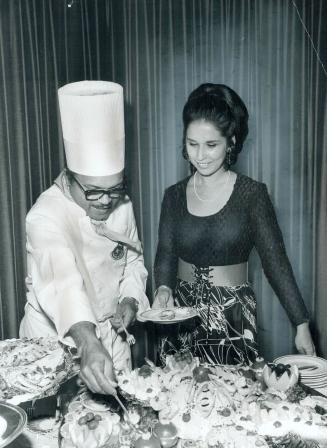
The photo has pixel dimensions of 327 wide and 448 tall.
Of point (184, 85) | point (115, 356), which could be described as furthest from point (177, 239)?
point (184, 85)

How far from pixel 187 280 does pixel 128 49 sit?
1.26 metres

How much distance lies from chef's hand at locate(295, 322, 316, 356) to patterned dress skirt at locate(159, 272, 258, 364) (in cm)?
20

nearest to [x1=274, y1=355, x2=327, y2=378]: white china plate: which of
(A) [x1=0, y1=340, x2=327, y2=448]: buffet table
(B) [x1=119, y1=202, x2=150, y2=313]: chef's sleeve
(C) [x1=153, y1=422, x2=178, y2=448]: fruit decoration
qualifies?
(A) [x1=0, y1=340, x2=327, y2=448]: buffet table

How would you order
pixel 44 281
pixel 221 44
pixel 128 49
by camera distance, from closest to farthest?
pixel 44 281
pixel 221 44
pixel 128 49

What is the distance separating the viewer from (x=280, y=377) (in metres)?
1.28

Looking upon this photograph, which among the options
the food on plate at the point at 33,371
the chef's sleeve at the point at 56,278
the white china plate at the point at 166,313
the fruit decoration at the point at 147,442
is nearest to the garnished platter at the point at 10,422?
the food on plate at the point at 33,371

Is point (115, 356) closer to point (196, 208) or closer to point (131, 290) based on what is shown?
point (131, 290)

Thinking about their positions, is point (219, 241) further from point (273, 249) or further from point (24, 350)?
point (24, 350)

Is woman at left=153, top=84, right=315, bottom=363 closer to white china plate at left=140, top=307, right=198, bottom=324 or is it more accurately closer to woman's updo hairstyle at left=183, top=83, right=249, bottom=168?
woman's updo hairstyle at left=183, top=83, right=249, bottom=168

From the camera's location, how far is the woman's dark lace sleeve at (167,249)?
206 cm

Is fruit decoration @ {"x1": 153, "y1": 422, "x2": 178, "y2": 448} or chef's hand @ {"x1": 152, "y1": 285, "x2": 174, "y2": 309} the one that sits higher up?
fruit decoration @ {"x1": 153, "y1": 422, "x2": 178, "y2": 448}

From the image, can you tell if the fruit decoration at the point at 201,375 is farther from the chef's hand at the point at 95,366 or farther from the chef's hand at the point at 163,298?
the chef's hand at the point at 163,298

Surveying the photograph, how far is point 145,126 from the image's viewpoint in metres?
2.57

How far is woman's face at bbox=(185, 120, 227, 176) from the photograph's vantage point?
73.5 inches
